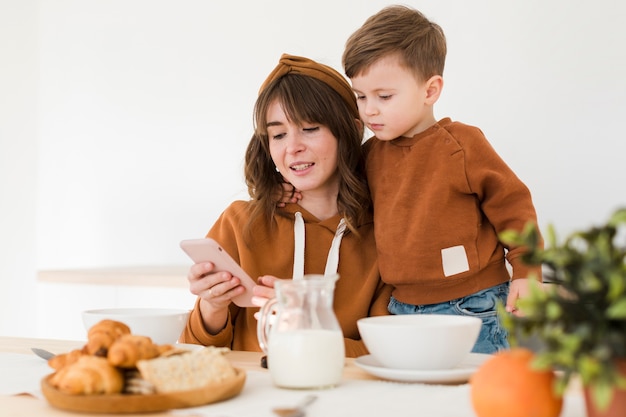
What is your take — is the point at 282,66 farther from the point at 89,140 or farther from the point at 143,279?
the point at 89,140

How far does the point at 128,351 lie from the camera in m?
0.90

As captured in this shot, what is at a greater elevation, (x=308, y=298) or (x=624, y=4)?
(x=624, y=4)

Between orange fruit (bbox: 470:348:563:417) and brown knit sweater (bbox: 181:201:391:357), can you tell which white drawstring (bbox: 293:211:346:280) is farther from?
orange fruit (bbox: 470:348:563:417)

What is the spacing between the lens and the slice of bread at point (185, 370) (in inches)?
35.2

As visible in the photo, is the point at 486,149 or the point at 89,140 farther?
the point at 89,140

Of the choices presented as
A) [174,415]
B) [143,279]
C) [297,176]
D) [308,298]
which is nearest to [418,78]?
[297,176]

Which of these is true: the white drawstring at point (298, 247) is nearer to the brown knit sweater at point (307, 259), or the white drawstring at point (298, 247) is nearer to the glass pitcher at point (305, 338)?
the brown knit sweater at point (307, 259)

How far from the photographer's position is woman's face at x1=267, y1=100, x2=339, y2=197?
5.85 ft

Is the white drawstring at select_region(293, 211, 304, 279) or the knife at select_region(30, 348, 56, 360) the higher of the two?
the white drawstring at select_region(293, 211, 304, 279)

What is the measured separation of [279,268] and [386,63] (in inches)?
20.6

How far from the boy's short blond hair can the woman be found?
0.39 ft

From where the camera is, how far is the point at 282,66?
184cm

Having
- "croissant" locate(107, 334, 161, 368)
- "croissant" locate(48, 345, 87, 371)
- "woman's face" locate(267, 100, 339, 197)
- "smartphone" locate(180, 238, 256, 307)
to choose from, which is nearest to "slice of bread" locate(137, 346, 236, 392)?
"croissant" locate(107, 334, 161, 368)

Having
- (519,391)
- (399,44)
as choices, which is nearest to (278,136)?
(399,44)
